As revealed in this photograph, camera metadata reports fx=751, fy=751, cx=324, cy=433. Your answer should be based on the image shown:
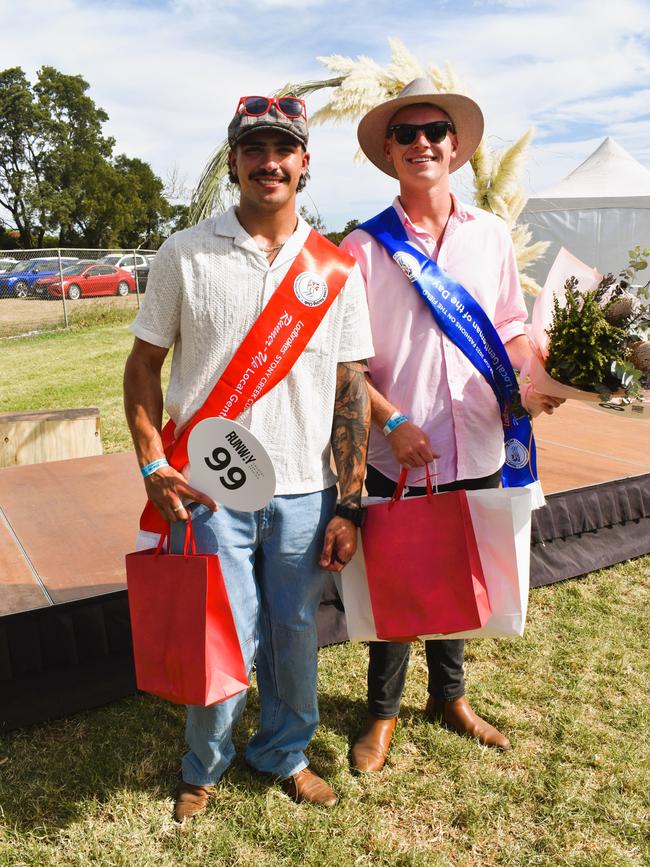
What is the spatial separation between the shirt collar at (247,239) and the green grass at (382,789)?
1.44 metres

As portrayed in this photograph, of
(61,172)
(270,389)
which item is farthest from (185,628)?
(61,172)

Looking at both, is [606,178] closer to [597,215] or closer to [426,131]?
[597,215]

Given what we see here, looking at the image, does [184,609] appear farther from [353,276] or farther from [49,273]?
[49,273]

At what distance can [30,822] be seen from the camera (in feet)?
6.53

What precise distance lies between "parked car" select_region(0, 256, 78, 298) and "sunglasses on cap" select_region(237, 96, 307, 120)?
15.5 m

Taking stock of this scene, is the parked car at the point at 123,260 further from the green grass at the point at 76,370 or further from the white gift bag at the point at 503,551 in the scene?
the white gift bag at the point at 503,551

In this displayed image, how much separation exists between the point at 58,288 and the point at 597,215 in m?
11.3

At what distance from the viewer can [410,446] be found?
6.25 ft

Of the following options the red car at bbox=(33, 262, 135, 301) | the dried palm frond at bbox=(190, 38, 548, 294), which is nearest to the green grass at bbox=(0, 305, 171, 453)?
the red car at bbox=(33, 262, 135, 301)

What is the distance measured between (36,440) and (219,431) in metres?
3.39

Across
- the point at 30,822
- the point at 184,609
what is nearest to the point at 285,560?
the point at 184,609

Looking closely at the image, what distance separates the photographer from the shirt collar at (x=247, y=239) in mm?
1700

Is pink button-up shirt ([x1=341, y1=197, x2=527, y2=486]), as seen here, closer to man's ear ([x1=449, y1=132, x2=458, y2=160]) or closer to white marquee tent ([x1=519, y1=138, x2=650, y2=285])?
man's ear ([x1=449, y1=132, x2=458, y2=160])

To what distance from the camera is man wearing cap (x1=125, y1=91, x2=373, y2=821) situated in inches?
66.3
